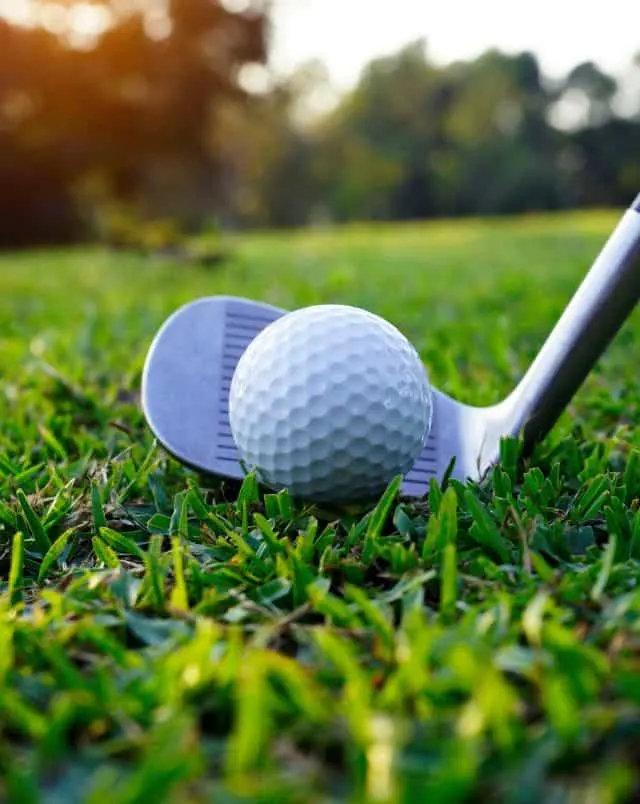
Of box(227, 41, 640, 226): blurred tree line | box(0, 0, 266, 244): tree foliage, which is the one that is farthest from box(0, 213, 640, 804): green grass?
box(227, 41, 640, 226): blurred tree line

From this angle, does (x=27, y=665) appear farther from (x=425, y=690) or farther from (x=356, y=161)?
(x=356, y=161)

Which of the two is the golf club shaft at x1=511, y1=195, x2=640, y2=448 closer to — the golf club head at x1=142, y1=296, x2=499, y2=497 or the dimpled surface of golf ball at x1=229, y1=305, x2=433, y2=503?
the golf club head at x1=142, y1=296, x2=499, y2=497

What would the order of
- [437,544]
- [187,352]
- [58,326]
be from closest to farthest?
[437,544], [187,352], [58,326]

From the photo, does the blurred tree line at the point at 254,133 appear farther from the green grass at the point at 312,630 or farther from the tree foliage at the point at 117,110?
the green grass at the point at 312,630

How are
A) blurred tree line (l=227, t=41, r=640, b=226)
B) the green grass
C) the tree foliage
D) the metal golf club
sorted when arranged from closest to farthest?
the green grass, the metal golf club, the tree foliage, blurred tree line (l=227, t=41, r=640, b=226)

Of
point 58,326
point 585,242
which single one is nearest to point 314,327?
point 58,326

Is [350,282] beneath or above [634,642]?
beneath

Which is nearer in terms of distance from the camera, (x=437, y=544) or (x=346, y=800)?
(x=346, y=800)
